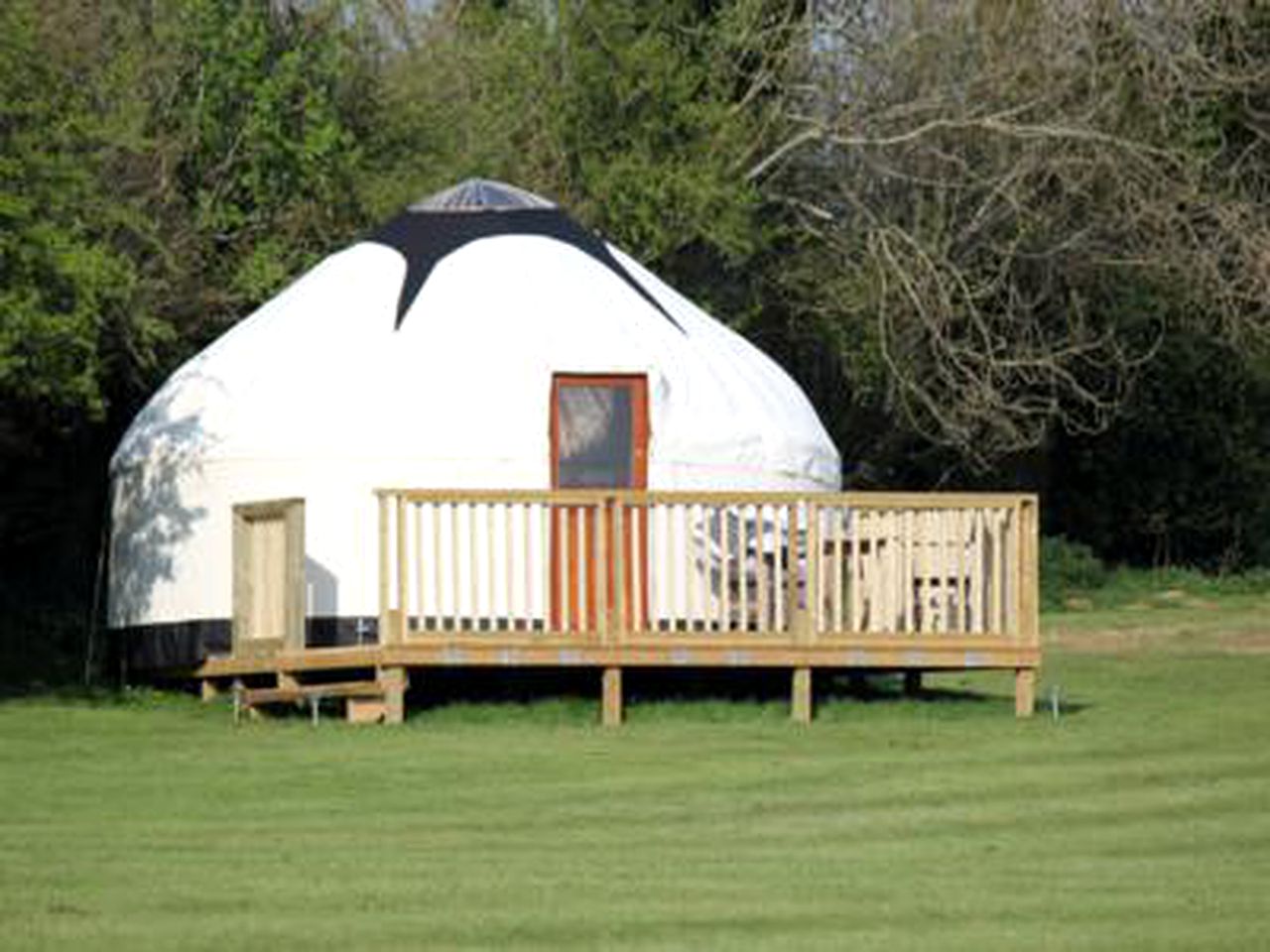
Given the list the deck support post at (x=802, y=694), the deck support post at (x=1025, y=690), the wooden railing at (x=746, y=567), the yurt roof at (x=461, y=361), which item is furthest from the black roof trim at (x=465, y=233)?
the deck support post at (x=1025, y=690)

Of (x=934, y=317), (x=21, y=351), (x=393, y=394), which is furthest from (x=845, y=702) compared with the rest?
(x=934, y=317)

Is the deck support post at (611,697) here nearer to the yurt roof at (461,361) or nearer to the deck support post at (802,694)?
the deck support post at (802,694)

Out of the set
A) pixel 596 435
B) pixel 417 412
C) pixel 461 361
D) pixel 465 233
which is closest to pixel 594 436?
pixel 596 435

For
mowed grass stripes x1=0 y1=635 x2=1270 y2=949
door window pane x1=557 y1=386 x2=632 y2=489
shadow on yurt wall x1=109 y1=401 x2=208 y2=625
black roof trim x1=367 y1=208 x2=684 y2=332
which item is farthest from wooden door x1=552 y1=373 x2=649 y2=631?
shadow on yurt wall x1=109 y1=401 x2=208 y2=625

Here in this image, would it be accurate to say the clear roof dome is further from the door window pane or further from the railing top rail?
the railing top rail

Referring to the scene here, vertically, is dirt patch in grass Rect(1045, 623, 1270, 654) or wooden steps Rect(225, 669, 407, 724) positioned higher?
dirt patch in grass Rect(1045, 623, 1270, 654)

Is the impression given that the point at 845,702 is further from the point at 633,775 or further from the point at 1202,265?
the point at 1202,265

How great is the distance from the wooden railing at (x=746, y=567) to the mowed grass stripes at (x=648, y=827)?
1.77 ft

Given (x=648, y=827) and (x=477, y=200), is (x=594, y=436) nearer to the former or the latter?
(x=477, y=200)

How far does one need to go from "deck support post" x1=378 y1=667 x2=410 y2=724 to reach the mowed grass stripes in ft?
0.77

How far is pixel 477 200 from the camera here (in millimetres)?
22359

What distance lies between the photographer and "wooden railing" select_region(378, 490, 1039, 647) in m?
18.8

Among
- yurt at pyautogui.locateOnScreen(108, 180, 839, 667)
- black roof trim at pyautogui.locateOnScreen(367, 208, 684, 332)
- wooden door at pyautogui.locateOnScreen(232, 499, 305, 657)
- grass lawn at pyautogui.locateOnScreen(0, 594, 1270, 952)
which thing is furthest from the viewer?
black roof trim at pyautogui.locateOnScreen(367, 208, 684, 332)

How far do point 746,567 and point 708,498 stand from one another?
806mm
